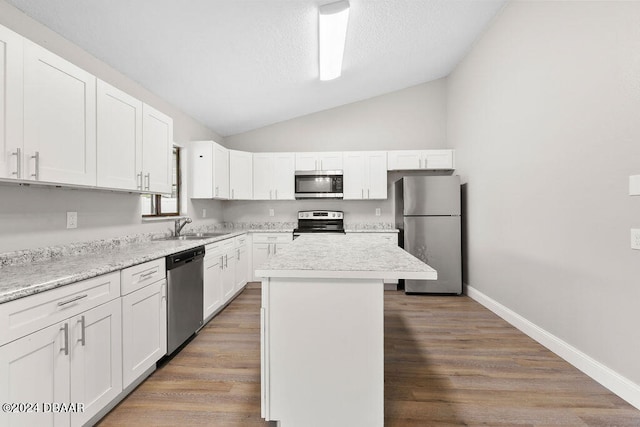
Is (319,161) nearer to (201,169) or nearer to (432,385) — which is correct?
(201,169)

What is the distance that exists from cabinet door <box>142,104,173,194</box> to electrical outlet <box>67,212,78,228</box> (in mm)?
538

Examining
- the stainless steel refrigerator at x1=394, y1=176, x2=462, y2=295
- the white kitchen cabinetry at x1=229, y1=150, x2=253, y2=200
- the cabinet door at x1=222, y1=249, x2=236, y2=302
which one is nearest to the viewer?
the cabinet door at x1=222, y1=249, x2=236, y2=302

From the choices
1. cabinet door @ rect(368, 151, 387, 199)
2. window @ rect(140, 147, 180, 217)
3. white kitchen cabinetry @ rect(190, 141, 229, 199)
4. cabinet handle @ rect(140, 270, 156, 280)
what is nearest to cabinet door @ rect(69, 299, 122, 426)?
cabinet handle @ rect(140, 270, 156, 280)

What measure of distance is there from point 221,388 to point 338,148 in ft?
13.4

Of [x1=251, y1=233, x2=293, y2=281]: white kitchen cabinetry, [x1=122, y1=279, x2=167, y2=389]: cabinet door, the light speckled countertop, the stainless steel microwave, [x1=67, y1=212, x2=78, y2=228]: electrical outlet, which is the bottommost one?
[x1=122, y1=279, x2=167, y2=389]: cabinet door

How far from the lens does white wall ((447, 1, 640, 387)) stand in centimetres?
184

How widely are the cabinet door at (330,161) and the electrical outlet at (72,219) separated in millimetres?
3338

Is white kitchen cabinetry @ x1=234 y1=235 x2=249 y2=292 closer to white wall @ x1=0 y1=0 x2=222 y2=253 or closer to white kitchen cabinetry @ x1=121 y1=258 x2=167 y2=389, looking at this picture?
white wall @ x1=0 y1=0 x2=222 y2=253

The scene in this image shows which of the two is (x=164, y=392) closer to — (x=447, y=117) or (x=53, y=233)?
(x=53, y=233)

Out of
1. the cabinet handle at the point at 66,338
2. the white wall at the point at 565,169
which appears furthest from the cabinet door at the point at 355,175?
the cabinet handle at the point at 66,338

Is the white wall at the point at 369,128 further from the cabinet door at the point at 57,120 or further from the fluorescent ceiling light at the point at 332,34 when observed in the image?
the cabinet door at the point at 57,120

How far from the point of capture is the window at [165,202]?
3264mm

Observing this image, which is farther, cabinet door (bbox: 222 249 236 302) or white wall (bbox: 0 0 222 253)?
cabinet door (bbox: 222 249 236 302)

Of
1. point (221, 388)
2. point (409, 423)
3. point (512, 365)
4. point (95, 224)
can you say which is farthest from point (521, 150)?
point (95, 224)
